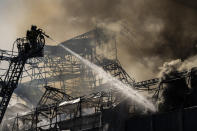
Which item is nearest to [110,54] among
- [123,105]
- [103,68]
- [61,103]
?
[103,68]

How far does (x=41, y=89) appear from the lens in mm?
55969

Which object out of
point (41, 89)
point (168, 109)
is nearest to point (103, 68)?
point (41, 89)

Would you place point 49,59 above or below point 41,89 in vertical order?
above

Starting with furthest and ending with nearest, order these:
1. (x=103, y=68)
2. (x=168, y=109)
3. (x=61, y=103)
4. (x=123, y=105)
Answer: (x=103, y=68) → (x=61, y=103) → (x=123, y=105) → (x=168, y=109)

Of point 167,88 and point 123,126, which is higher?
point 167,88

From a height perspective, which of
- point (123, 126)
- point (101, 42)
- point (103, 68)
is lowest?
point (123, 126)

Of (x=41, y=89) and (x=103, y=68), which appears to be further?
(x=41, y=89)

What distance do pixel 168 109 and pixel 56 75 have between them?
27.6 m

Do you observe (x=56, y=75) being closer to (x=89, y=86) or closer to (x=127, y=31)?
(x=89, y=86)

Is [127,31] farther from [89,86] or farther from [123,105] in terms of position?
[123,105]

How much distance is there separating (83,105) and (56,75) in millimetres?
17632

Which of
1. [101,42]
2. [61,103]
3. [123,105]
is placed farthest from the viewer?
[101,42]

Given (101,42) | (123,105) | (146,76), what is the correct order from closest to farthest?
(123,105) < (101,42) < (146,76)

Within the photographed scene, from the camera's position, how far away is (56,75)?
53.7 m
